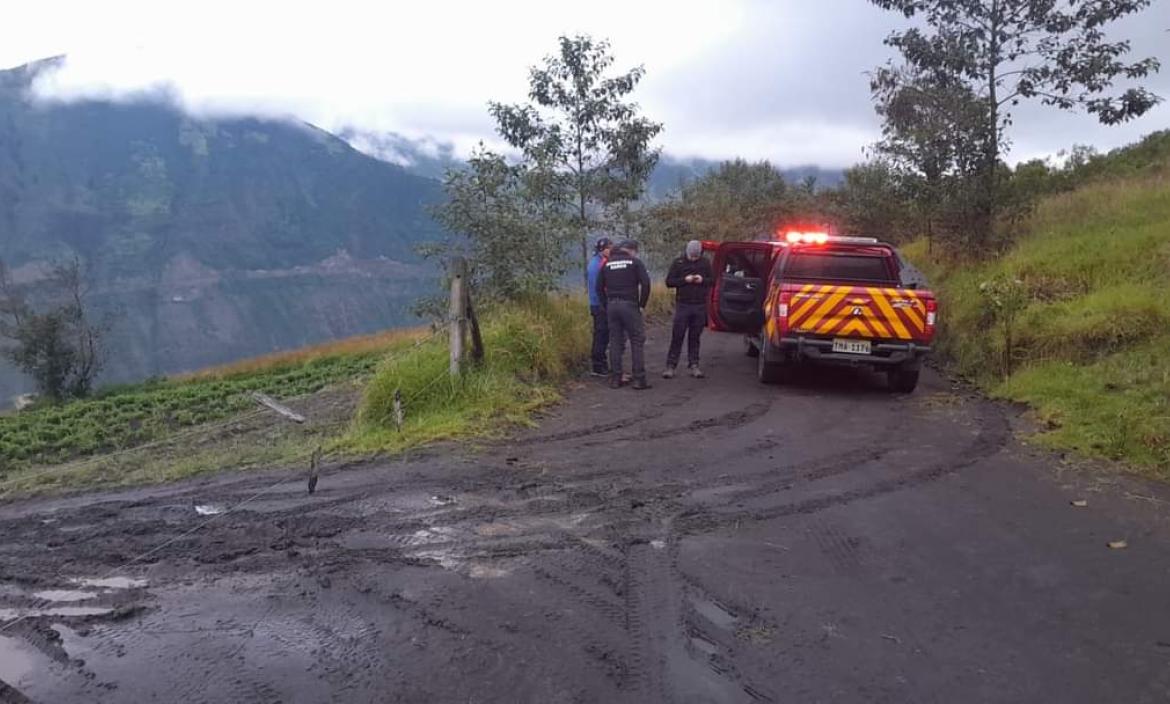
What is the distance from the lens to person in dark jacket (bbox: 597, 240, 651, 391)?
9727mm

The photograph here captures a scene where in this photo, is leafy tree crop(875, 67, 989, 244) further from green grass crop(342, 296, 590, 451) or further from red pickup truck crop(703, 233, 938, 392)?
green grass crop(342, 296, 590, 451)

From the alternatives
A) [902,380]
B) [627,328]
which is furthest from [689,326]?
[902,380]

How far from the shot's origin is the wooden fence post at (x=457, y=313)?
873cm

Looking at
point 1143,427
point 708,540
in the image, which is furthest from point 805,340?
point 708,540

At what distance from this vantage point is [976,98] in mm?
14109

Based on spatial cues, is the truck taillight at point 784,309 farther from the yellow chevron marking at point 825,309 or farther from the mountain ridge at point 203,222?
the mountain ridge at point 203,222

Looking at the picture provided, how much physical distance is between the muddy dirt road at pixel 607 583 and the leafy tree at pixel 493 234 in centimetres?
423

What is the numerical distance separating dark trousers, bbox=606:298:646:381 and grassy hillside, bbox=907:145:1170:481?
13.3 ft

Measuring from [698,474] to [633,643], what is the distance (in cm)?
275

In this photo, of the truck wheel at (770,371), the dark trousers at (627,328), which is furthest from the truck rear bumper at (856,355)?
the dark trousers at (627,328)

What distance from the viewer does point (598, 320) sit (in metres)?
10.6

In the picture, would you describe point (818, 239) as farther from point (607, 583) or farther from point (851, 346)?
point (607, 583)

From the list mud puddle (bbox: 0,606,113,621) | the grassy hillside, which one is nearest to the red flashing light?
the grassy hillside

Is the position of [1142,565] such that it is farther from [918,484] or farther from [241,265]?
[241,265]
